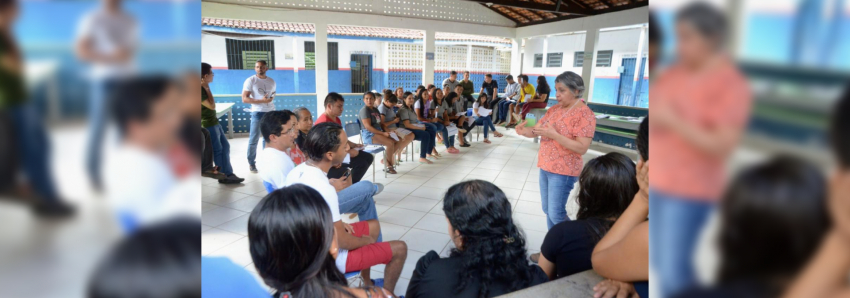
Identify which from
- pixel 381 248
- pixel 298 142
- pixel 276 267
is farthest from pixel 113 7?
pixel 298 142

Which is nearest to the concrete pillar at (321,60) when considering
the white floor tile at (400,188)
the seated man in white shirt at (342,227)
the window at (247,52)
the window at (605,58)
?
the white floor tile at (400,188)

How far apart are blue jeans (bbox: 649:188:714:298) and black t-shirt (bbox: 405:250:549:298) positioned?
3.73ft

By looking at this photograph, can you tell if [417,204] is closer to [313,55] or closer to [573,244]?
[573,244]

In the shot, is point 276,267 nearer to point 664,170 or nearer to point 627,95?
point 664,170

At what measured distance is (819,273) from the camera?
0.21m

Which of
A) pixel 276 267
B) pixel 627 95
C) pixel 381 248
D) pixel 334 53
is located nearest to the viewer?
pixel 276 267

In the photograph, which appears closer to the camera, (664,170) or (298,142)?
(664,170)

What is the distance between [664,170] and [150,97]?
424 millimetres

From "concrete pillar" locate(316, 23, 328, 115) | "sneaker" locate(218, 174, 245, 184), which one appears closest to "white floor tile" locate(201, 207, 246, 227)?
"sneaker" locate(218, 174, 245, 184)

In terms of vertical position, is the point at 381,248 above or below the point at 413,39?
below

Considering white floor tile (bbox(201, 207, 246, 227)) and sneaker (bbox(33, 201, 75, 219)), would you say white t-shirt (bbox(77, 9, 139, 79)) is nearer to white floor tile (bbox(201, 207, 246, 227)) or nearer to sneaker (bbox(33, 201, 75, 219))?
sneaker (bbox(33, 201, 75, 219))

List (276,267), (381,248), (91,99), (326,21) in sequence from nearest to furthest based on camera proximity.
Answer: (91,99) < (276,267) < (381,248) < (326,21)

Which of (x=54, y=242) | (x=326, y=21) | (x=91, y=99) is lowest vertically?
(x=54, y=242)

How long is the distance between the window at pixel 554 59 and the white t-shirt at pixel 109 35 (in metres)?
14.8
